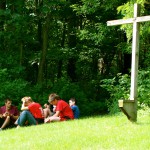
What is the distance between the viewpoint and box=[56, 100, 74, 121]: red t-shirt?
1269 cm

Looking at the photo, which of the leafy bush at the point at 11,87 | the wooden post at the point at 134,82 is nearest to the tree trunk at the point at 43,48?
the leafy bush at the point at 11,87

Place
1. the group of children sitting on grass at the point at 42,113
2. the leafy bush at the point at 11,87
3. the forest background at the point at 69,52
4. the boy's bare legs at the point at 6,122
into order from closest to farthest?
1. the group of children sitting on grass at the point at 42,113
2. the boy's bare legs at the point at 6,122
3. the leafy bush at the point at 11,87
4. the forest background at the point at 69,52

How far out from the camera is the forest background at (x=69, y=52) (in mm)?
18312

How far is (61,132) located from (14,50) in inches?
511

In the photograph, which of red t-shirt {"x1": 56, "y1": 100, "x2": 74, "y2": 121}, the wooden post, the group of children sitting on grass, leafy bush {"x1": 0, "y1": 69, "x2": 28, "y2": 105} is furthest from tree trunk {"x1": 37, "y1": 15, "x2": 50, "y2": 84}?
the wooden post

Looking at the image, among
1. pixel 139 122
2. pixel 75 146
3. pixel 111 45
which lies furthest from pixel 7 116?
pixel 111 45

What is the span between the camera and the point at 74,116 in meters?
14.0

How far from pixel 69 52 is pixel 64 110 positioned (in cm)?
1004

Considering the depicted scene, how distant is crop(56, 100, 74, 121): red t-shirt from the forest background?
10.1 ft

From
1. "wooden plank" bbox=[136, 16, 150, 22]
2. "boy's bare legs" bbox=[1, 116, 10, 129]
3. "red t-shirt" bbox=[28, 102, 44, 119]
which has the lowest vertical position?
"boy's bare legs" bbox=[1, 116, 10, 129]

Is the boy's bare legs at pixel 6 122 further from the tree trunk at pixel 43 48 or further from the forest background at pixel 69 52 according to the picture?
the tree trunk at pixel 43 48

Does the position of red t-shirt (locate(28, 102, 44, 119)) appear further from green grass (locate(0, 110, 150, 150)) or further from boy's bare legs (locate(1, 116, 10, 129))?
green grass (locate(0, 110, 150, 150))

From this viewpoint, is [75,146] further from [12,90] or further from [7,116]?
[12,90]

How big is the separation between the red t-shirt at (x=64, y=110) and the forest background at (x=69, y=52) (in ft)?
10.1
